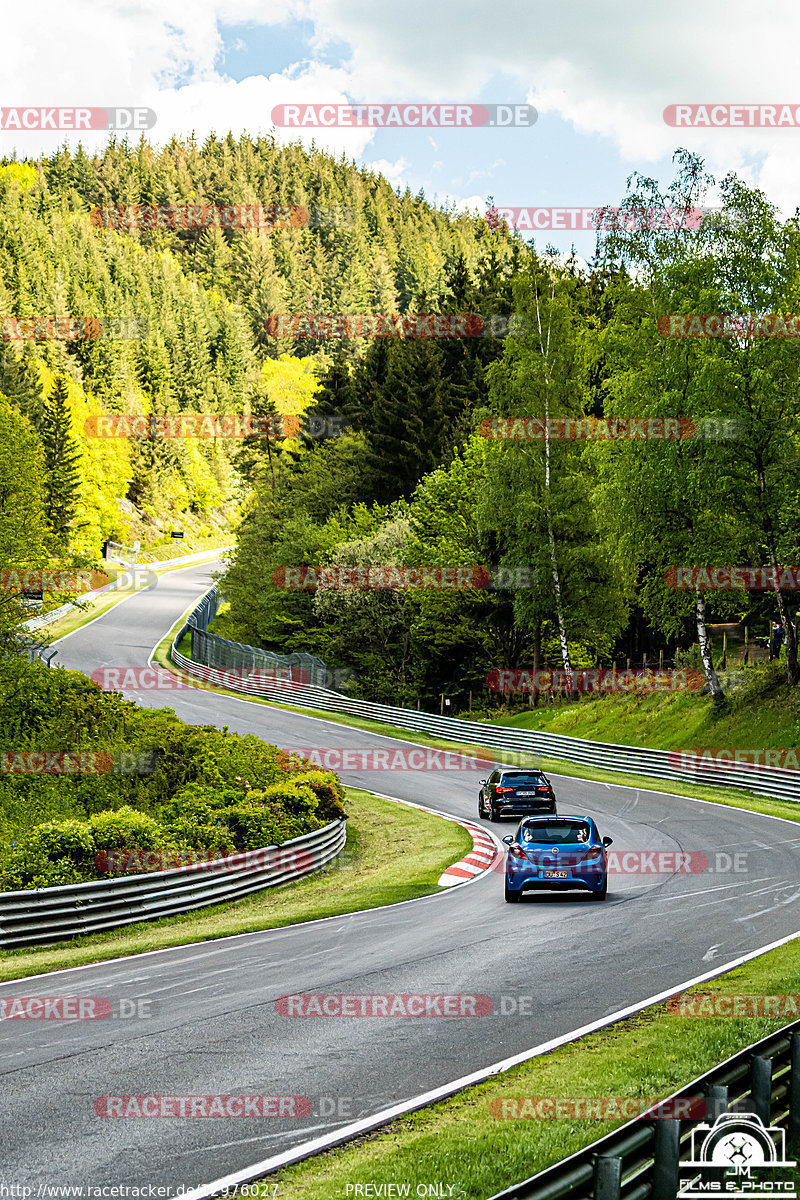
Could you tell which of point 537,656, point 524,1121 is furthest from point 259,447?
point 524,1121

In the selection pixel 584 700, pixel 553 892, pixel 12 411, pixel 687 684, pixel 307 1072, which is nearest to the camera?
pixel 307 1072

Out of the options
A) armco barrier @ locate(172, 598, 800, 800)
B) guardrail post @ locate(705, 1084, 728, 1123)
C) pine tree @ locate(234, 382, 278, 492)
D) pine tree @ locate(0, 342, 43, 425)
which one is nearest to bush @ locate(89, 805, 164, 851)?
guardrail post @ locate(705, 1084, 728, 1123)

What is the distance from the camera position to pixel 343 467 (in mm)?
74438

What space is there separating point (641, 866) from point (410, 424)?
162 feet

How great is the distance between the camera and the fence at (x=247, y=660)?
58125 millimetres

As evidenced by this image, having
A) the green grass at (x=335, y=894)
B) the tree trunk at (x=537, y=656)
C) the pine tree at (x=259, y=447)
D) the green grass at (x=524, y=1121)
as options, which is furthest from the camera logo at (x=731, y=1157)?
the pine tree at (x=259, y=447)

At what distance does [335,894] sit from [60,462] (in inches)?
3749

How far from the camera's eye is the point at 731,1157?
574 cm

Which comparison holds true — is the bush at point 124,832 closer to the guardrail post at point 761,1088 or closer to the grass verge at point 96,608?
the guardrail post at point 761,1088

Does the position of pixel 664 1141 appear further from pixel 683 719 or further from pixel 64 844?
pixel 683 719

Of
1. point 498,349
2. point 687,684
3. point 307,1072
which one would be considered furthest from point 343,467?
point 307,1072

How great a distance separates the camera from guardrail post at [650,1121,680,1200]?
5.38m

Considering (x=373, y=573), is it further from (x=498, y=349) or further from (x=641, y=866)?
(x=641, y=866)

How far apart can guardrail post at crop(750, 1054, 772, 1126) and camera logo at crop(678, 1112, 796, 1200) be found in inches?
10.6
